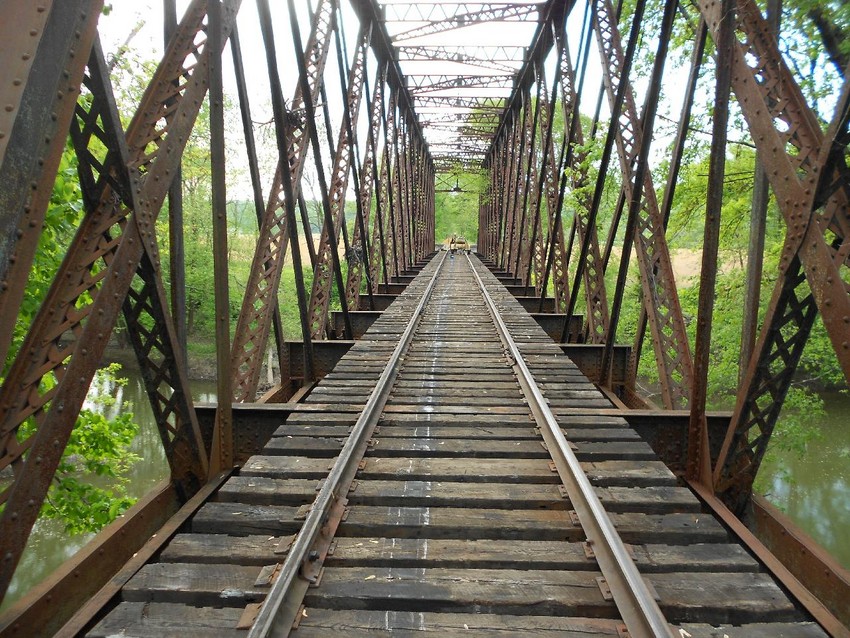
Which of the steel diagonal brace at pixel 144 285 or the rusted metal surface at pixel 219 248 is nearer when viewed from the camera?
the steel diagonal brace at pixel 144 285

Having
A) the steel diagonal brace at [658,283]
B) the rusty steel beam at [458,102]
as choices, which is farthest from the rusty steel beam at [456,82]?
the steel diagonal brace at [658,283]

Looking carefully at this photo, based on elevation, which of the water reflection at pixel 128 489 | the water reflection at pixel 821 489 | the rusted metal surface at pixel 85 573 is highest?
the rusted metal surface at pixel 85 573

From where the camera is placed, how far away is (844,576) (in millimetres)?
2865

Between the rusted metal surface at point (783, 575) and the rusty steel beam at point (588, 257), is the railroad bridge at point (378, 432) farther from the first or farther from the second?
the rusty steel beam at point (588, 257)

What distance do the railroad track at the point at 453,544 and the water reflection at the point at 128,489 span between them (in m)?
5.49

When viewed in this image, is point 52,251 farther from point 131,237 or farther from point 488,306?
point 488,306

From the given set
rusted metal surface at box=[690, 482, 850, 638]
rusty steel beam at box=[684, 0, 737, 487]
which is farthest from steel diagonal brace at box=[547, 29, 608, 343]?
rusted metal surface at box=[690, 482, 850, 638]

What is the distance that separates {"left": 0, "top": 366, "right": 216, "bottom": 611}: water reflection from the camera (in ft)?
38.8

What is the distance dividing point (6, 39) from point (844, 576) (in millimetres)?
4453

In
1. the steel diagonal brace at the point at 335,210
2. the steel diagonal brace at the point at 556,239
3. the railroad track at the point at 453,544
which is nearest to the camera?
the railroad track at the point at 453,544

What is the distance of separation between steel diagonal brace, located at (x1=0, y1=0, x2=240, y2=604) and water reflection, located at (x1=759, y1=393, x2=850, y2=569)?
42.6ft

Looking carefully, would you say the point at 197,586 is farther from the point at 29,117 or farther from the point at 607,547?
the point at 29,117

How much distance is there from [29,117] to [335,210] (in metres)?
6.55

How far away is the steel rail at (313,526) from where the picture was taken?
82.1 inches
